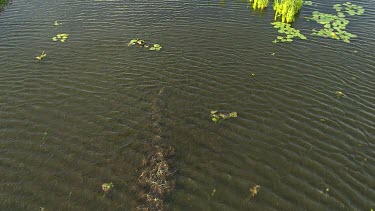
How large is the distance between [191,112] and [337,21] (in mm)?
18499

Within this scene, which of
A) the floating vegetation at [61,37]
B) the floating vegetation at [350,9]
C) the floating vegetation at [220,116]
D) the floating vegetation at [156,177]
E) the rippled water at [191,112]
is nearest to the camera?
the floating vegetation at [156,177]

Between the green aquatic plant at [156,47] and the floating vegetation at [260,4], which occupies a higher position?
the floating vegetation at [260,4]

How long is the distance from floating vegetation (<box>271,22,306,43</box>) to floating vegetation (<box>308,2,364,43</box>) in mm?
1438

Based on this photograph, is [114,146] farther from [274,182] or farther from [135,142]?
[274,182]

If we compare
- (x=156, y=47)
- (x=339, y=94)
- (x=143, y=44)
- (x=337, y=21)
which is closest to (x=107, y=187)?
(x=156, y=47)

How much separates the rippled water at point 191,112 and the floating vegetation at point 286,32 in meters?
0.68

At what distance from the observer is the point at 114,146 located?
15555 mm

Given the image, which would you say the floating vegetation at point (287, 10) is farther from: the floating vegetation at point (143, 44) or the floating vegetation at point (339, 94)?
the floating vegetation at point (143, 44)

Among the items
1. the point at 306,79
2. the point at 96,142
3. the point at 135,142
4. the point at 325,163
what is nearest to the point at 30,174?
the point at 96,142

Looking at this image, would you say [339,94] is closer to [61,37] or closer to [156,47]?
[156,47]

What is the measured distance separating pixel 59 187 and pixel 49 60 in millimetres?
12416

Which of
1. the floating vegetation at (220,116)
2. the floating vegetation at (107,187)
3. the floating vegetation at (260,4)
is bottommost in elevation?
the floating vegetation at (107,187)

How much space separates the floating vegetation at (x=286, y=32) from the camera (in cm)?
2516

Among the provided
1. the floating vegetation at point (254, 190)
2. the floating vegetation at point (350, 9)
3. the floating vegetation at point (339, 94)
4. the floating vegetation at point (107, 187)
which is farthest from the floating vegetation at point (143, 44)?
the floating vegetation at point (350, 9)
